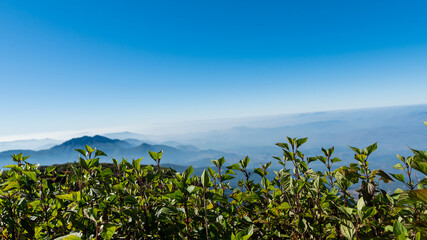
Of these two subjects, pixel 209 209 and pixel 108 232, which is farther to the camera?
pixel 209 209

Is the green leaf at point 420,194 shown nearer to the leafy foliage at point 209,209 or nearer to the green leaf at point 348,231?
the leafy foliage at point 209,209

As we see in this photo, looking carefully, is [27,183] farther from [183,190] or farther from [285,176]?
[285,176]

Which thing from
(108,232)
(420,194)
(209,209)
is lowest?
(209,209)

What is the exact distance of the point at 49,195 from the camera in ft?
7.39

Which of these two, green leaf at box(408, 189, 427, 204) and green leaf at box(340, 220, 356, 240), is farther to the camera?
green leaf at box(340, 220, 356, 240)

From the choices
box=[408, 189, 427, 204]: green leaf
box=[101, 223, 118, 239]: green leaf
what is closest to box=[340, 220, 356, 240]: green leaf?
box=[408, 189, 427, 204]: green leaf

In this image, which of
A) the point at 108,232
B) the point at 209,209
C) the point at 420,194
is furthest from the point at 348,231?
the point at 108,232

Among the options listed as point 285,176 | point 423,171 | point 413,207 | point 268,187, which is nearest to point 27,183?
point 268,187

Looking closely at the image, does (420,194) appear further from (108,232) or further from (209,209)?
(108,232)

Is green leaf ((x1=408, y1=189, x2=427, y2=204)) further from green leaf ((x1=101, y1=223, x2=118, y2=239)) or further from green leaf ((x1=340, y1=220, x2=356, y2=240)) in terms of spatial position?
green leaf ((x1=101, y1=223, x2=118, y2=239))

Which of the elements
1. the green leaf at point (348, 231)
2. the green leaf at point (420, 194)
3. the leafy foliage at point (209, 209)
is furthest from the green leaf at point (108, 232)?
the green leaf at point (420, 194)

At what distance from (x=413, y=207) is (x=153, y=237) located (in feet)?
7.44

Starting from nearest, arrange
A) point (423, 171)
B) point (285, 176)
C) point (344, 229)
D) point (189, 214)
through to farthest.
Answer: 1. point (423, 171)
2. point (344, 229)
3. point (189, 214)
4. point (285, 176)

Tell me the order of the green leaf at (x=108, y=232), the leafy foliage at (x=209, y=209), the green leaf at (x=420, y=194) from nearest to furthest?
the green leaf at (x=420, y=194)
the green leaf at (x=108, y=232)
the leafy foliage at (x=209, y=209)
